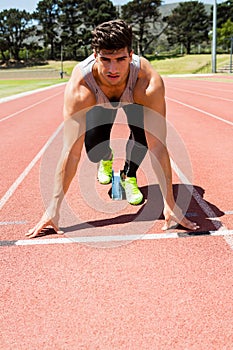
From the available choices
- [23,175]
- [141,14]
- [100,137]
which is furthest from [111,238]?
[141,14]

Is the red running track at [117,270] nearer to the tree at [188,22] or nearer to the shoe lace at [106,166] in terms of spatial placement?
the shoe lace at [106,166]

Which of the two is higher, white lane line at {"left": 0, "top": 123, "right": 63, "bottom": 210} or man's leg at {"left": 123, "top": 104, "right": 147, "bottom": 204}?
man's leg at {"left": 123, "top": 104, "right": 147, "bottom": 204}

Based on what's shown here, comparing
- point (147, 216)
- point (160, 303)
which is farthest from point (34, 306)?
point (147, 216)

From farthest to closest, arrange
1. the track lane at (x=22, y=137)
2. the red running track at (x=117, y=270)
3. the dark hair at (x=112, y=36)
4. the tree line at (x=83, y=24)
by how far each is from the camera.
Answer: the tree line at (x=83, y=24) → the track lane at (x=22, y=137) → the dark hair at (x=112, y=36) → the red running track at (x=117, y=270)

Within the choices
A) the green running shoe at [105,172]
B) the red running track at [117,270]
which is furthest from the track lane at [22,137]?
the green running shoe at [105,172]

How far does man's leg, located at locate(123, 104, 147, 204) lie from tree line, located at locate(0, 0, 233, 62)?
8394 centimetres

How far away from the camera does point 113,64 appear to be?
9.95ft

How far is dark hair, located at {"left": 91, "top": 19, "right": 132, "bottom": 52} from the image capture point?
9.53 feet

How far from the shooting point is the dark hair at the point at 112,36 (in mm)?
2906

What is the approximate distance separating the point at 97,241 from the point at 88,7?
94595 mm

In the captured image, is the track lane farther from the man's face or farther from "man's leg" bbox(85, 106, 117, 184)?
the man's face

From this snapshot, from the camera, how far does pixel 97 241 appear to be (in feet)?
11.5

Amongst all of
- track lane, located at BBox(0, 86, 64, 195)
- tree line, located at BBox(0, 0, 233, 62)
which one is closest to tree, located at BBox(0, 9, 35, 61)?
tree line, located at BBox(0, 0, 233, 62)

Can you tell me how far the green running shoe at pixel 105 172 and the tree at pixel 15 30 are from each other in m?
91.1
